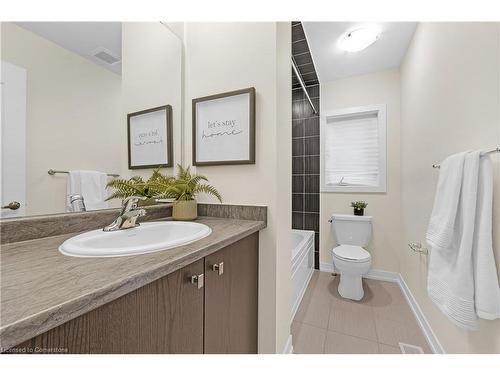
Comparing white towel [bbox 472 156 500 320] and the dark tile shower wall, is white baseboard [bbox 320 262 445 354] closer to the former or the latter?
the dark tile shower wall

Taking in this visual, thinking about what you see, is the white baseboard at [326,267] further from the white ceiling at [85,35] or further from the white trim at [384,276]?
the white ceiling at [85,35]

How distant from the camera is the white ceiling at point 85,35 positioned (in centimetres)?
80

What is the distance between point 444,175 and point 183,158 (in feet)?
4.89

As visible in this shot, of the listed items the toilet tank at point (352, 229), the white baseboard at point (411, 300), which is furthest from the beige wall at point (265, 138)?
the toilet tank at point (352, 229)

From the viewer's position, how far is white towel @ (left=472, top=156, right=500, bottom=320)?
0.85 m

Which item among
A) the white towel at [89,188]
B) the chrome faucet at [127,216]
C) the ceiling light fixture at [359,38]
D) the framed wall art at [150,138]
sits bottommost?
the chrome faucet at [127,216]

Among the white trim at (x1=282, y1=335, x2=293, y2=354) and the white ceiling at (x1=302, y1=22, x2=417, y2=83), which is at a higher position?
the white ceiling at (x1=302, y1=22, x2=417, y2=83)

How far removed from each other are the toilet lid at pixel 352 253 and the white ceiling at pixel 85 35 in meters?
2.18

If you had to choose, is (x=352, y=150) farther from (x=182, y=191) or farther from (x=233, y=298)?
(x=233, y=298)

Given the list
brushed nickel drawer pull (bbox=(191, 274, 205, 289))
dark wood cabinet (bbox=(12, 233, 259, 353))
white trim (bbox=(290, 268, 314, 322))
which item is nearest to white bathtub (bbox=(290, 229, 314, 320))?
white trim (bbox=(290, 268, 314, 322))

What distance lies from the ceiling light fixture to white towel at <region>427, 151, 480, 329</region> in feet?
4.71

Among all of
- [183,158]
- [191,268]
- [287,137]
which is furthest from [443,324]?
[183,158]

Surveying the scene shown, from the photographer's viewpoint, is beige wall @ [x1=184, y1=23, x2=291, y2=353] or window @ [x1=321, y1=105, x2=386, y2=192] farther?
window @ [x1=321, y1=105, x2=386, y2=192]
